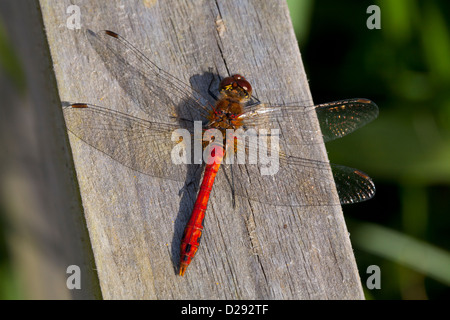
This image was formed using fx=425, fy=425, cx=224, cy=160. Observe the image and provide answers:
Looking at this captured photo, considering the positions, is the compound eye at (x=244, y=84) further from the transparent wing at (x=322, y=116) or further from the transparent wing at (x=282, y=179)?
the transparent wing at (x=282, y=179)

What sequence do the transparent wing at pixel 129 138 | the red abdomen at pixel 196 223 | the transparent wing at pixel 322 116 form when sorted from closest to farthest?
1. the red abdomen at pixel 196 223
2. the transparent wing at pixel 129 138
3. the transparent wing at pixel 322 116

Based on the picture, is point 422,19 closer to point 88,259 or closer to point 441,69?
point 441,69

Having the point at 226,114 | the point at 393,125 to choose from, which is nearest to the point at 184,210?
the point at 226,114

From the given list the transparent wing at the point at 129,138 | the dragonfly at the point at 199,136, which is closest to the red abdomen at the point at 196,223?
the dragonfly at the point at 199,136

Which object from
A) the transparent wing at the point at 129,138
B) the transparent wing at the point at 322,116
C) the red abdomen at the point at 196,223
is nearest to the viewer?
the red abdomen at the point at 196,223

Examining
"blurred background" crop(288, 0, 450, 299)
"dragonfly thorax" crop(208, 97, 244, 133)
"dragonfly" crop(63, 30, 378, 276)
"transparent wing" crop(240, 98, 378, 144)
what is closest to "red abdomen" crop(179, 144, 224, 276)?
"dragonfly" crop(63, 30, 378, 276)

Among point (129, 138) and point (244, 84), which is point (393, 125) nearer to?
point (244, 84)

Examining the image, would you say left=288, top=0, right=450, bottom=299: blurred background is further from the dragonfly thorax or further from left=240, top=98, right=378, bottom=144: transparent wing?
the dragonfly thorax
